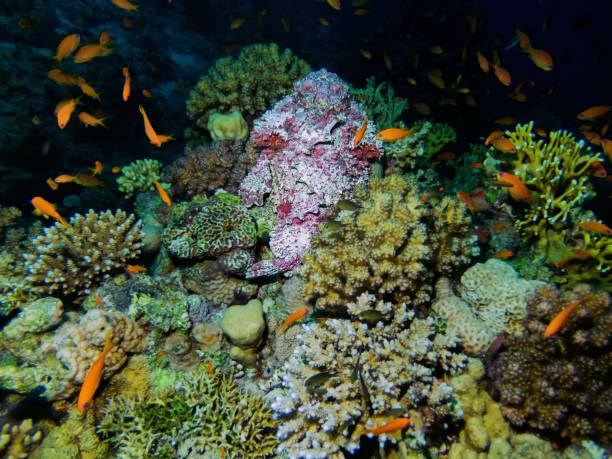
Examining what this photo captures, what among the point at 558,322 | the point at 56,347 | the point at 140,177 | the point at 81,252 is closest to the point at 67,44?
the point at 140,177

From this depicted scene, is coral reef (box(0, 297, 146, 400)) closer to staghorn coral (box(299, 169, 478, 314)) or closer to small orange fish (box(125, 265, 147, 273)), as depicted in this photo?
small orange fish (box(125, 265, 147, 273))

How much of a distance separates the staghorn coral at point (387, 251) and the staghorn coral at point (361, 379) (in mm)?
272

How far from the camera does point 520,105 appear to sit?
2148 cm

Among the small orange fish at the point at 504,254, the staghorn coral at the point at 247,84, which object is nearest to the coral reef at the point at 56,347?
the staghorn coral at the point at 247,84

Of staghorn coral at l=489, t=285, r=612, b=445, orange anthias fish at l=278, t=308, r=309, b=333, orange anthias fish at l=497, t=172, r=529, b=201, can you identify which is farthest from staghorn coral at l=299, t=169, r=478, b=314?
staghorn coral at l=489, t=285, r=612, b=445

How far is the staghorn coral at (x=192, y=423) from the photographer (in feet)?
11.0

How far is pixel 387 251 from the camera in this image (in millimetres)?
3574

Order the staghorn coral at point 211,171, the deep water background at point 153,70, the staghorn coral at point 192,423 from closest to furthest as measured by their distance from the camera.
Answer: the staghorn coral at point 192,423 < the staghorn coral at point 211,171 < the deep water background at point 153,70

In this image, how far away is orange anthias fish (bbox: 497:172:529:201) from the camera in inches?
173

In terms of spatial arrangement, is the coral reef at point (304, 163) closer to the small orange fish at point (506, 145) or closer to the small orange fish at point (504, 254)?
the small orange fish at point (506, 145)

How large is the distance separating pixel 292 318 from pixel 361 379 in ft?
3.95

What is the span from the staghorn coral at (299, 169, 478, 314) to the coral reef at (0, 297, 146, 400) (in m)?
2.18

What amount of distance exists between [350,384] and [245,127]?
468 cm

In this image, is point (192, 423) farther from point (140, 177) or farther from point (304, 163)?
point (140, 177)
